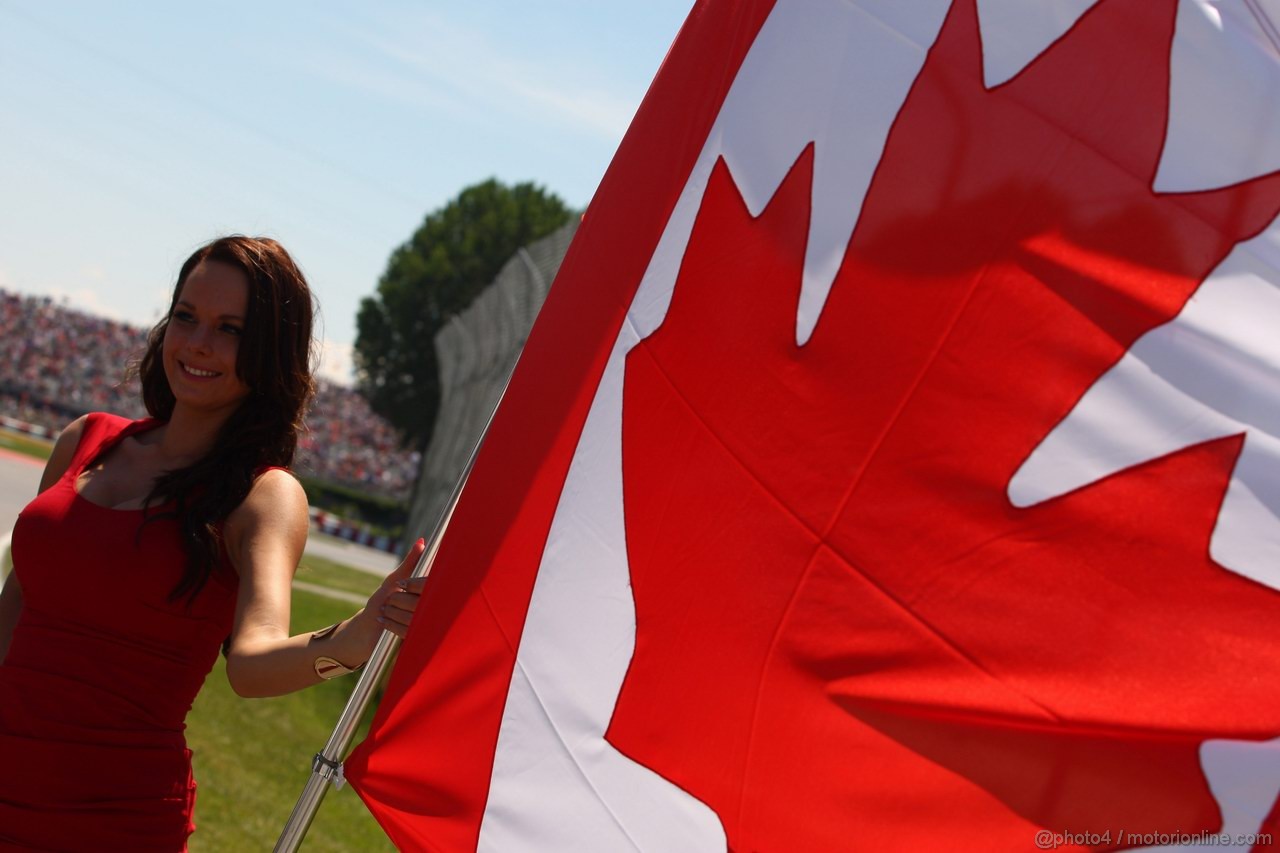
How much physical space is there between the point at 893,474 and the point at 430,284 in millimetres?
46989

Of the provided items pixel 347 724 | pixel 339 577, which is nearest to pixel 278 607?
pixel 347 724

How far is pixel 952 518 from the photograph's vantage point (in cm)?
230

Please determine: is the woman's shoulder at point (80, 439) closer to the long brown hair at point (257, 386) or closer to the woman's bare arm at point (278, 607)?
the long brown hair at point (257, 386)

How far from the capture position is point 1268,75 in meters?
2.25

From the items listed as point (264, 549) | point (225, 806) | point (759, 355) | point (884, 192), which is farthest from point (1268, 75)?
point (225, 806)

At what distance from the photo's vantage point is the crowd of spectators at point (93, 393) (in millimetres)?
45562

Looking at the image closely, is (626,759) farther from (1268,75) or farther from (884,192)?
(1268,75)

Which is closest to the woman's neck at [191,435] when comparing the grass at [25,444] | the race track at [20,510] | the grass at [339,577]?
the race track at [20,510]

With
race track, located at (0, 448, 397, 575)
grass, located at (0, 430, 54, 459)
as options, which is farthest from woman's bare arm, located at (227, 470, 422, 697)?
grass, located at (0, 430, 54, 459)

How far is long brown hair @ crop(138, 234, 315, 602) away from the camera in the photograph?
270cm

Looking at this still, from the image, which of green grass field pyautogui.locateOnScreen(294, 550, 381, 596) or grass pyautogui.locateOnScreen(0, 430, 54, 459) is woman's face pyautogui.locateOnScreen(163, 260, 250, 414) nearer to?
green grass field pyautogui.locateOnScreen(294, 550, 381, 596)

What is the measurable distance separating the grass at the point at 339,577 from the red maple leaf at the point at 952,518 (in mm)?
17172

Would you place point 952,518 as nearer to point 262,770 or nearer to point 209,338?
point 209,338

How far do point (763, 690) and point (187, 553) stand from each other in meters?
1.07
